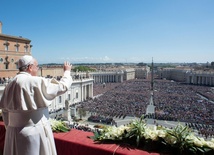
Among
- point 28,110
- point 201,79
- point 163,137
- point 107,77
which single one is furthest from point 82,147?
point 201,79

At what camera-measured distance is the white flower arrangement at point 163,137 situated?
3.45 metres

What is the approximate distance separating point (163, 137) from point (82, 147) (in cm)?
153

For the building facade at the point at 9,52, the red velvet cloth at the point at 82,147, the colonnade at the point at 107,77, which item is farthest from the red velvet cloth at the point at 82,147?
the colonnade at the point at 107,77

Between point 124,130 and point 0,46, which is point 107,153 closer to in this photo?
point 124,130

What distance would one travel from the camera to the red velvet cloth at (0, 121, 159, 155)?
363cm

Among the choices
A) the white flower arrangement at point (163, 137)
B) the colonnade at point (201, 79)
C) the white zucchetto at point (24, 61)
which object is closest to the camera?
the white zucchetto at point (24, 61)

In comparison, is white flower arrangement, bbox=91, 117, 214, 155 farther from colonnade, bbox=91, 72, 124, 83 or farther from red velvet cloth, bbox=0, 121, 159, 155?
colonnade, bbox=91, 72, 124, 83

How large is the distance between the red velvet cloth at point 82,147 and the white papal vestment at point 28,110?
32.4 inches

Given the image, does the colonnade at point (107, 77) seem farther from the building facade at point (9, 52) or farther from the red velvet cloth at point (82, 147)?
the red velvet cloth at point (82, 147)

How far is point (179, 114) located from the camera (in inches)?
1380

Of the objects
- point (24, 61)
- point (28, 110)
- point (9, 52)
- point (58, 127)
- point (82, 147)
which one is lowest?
point (82, 147)

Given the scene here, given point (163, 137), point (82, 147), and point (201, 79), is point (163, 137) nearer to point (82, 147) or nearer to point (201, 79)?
point (82, 147)

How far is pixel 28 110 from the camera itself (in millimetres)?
3117

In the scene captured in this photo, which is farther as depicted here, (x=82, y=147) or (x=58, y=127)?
(x=58, y=127)
